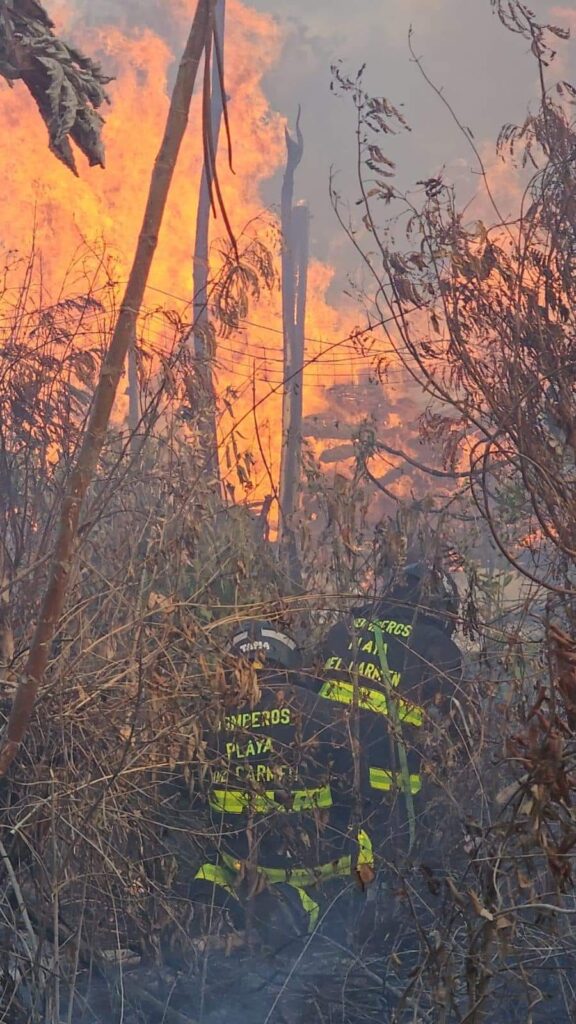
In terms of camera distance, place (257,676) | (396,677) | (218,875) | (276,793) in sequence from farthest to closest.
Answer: (396,677), (276,793), (218,875), (257,676)

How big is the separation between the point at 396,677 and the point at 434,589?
0.45 metres

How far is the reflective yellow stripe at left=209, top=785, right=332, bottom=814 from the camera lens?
3678 millimetres

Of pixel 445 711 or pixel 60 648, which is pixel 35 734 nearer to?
pixel 60 648

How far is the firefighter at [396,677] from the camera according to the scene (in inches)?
154

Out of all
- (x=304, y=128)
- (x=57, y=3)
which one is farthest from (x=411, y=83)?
(x=57, y=3)

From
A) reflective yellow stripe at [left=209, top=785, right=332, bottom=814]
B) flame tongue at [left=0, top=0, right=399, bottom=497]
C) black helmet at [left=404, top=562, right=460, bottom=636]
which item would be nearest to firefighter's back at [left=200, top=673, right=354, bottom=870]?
reflective yellow stripe at [left=209, top=785, right=332, bottom=814]

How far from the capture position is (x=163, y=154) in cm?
230

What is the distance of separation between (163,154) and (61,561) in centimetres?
102

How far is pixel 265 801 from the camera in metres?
3.75

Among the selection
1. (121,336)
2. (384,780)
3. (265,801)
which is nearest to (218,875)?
(265,801)

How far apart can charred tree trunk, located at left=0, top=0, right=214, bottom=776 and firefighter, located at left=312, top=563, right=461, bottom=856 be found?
1.69 metres

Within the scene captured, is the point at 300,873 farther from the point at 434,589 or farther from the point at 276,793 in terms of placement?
the point at 434,589

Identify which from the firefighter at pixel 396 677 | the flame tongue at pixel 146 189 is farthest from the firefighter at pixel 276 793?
the flame tongue at pixel 146 189

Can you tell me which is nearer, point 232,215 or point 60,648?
point 60,648
